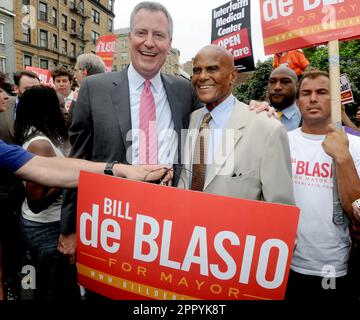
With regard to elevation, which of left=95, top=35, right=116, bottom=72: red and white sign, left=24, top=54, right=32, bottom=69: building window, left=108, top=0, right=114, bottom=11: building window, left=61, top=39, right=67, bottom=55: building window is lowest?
left=95, top=35, right=116, bottom=72: red and white sign

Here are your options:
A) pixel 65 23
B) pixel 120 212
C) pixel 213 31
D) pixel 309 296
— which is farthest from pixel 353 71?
pixel 65 23

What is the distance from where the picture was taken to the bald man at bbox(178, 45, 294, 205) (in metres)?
1.92

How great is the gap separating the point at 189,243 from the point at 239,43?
14.5 ft

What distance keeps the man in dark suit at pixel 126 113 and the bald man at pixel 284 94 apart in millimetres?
2003

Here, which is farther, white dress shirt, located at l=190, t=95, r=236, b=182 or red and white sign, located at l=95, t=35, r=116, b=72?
red and white sign, located at l=95, t=35, r=116, b=72

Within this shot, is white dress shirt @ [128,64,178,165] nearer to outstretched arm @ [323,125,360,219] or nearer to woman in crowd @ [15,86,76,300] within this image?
woman in crowd @ [15,86,76,300]

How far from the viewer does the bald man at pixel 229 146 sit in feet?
6.30

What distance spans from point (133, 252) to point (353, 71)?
41.9ft

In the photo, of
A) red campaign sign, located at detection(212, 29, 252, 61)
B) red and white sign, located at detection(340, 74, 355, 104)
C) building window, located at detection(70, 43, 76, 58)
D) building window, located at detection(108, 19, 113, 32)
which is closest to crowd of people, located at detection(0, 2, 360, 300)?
red and white sign, located at detection(340, 74, 355, 104)

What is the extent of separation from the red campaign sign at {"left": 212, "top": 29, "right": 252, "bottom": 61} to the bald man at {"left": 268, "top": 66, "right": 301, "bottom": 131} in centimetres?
138

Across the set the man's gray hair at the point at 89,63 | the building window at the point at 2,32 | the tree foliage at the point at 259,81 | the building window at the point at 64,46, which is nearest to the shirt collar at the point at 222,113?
the man's gray hair at the point at 89,63

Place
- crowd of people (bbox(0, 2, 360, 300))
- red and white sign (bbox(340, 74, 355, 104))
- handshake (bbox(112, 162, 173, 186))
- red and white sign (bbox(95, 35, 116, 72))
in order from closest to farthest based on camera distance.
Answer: handshake (bbox(112, 162, 173, 186))
crowd of people (bbox(0, 2, 360, 300))
red and white sign (bbox(340, 74, 355, 104))
red and white sign (bbox(95, 35, 116, 72))

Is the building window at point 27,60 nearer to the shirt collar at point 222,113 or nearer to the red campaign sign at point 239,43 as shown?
the red campaign sign at point 239,43

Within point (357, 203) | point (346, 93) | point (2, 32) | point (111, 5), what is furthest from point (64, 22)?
point (357, 203)
